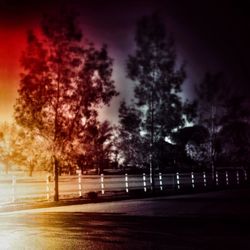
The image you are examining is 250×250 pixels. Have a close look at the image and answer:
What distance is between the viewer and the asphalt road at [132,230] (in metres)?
10.5

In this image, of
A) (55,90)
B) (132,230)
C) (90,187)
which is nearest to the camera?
(132,230)

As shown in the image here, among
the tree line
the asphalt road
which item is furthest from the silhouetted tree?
the asphalt road

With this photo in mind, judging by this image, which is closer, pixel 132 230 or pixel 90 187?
pixel 132 230

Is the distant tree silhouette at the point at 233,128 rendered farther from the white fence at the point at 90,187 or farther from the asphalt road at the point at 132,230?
the asphalt road at the point at 132,230

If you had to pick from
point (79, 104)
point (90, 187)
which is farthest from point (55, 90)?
point (90, 187)

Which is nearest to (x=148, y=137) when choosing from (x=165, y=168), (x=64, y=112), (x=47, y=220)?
(x=64, y=112)

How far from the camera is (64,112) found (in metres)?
25.1

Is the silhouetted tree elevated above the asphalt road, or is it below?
above

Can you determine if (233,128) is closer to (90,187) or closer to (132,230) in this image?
(90,187)

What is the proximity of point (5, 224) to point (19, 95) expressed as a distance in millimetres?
11080

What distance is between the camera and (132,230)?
41.9 feet

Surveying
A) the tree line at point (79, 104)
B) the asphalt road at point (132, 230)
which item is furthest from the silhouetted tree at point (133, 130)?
the asphalt road at point (132, 230)

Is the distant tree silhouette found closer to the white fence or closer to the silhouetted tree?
the white fence

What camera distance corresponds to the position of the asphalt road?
1050 cm
